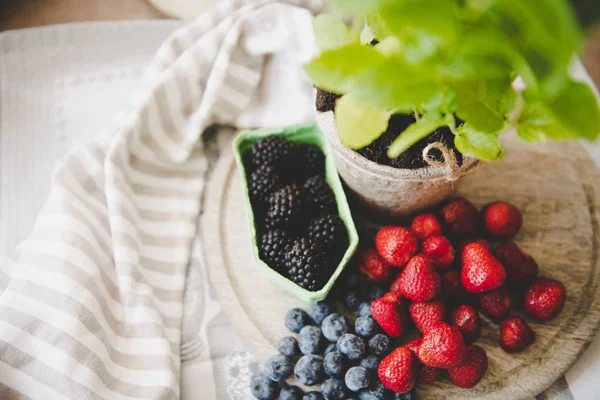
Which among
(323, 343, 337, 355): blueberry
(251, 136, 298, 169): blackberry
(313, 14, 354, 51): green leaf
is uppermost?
(313, 14, 354, 51): green leaf

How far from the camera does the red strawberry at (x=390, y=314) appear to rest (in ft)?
2.93

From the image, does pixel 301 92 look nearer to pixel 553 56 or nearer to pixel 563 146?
pixel 563 146

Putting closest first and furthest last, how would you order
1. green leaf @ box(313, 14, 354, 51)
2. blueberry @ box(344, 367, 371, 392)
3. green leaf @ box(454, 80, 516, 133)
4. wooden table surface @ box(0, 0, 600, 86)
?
green leaf @ box(454, 80, 516, 133)
green leaf @ box(313, 14, 354, 51)
blueberry @ box(344, 367, 371, 392)
wooden table surface @ box(0, 0, 600, 86)

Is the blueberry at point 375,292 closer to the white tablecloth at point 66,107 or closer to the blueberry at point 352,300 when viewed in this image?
the blueberry at point 352,300

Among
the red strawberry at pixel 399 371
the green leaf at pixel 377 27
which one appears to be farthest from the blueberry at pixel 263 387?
the green leaf at pixel 377 27

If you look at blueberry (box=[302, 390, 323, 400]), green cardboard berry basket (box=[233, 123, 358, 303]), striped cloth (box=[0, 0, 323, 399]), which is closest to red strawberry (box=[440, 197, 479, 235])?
green cardboard berry basket (box=[233, 123, 358, 303])

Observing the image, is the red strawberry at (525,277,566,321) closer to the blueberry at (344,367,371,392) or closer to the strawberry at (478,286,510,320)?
the strawberry at (478,286,510,320)

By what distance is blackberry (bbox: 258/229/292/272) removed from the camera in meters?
0.94

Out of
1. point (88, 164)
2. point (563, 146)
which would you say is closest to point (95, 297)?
point (88, 164)

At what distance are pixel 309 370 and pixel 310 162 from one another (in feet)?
1.48

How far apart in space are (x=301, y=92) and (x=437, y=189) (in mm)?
479

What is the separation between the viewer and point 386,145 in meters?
0.85

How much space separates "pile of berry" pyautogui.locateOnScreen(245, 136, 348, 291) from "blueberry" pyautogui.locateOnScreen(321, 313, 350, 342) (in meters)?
0.07

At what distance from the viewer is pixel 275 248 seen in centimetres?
94
